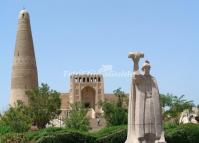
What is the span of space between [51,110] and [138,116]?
3263 cm

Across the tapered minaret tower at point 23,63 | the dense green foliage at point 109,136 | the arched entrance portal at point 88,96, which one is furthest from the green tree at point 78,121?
the arched entrance portal at point 88,96

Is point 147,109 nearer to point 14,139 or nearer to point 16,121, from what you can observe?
point 14,139

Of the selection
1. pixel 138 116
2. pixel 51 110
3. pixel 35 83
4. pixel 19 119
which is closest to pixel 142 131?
pixel 138 116

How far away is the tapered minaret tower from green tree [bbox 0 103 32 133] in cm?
2478

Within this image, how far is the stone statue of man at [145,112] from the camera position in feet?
41.3

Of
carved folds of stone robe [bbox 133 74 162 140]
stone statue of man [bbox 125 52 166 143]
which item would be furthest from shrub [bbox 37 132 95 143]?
Answer: carved folds of stone robe [bbox 133 74 162 140]

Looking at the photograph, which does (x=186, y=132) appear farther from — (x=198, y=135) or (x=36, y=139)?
(x=36, y=139)

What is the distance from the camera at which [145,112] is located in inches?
497

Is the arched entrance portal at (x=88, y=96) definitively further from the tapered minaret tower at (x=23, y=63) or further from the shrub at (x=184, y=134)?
the shrub at (x=184, y=134)

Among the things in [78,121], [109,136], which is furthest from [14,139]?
[78,121]

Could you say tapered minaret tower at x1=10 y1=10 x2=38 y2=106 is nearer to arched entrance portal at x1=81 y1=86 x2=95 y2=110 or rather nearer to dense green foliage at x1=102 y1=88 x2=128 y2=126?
arched entrance portal at x1=81 y1=86 x2=95 y2=110

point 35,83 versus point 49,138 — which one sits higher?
point 35,83

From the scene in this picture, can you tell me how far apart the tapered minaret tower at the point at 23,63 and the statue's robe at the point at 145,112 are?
56.1 meters

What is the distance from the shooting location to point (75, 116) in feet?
131
